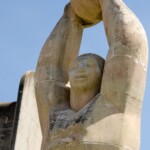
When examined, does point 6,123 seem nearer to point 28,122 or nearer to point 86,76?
point 28,122

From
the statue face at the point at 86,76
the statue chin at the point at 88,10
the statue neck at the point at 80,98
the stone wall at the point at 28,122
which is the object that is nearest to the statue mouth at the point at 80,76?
the statue face at the point at 86,76

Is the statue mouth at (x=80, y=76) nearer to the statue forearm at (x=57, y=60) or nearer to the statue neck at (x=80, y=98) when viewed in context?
the statue neck at (x=80, y=98)

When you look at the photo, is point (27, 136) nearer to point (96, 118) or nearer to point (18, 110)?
point (18, 110)

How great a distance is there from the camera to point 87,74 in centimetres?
941

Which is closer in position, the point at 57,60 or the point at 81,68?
the point at 81,68

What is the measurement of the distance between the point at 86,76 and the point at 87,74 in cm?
3

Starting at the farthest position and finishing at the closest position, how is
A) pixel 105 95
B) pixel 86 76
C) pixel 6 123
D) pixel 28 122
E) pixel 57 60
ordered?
pixel 6 123 < pixel 28 122 < pixel 57 60 < pixel 86 76 < pixel 105 95

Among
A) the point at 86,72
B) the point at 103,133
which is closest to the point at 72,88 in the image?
the point at 86,72

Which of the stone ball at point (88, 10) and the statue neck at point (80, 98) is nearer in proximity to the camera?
the statue neck at point (80, 98)

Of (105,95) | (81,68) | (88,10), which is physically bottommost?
(105,95)

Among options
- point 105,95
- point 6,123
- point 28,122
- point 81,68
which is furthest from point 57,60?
point 6,123

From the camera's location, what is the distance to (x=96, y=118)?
8.94 meters

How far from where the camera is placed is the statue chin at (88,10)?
9.99 m

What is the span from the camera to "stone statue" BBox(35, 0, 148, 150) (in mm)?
8867
